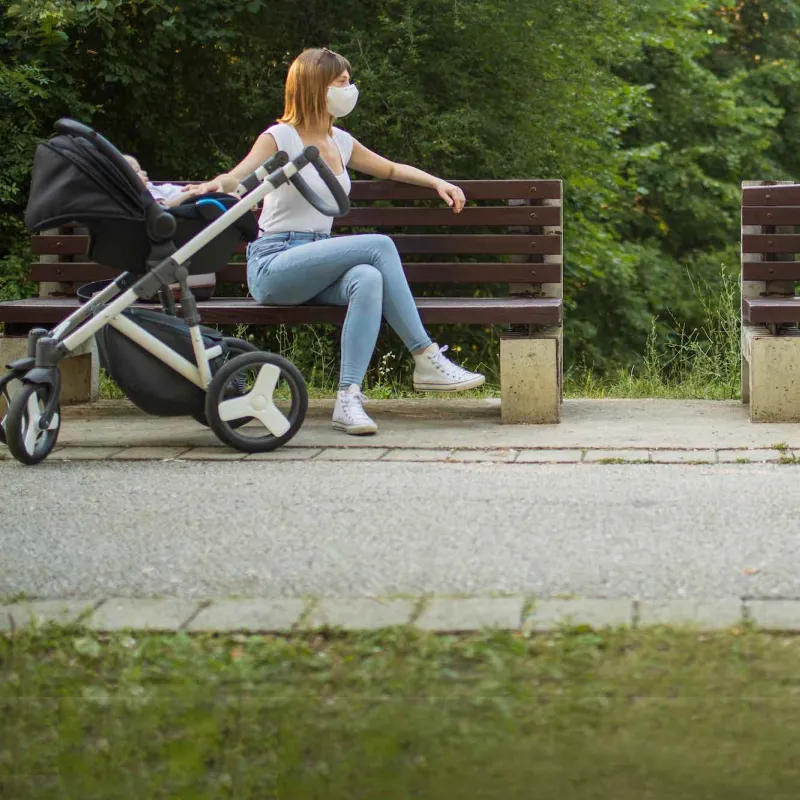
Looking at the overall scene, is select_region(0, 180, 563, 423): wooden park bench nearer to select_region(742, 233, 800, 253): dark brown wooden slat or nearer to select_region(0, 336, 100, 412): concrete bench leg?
select_region(0, 336, 100, 412): concrete bench leg

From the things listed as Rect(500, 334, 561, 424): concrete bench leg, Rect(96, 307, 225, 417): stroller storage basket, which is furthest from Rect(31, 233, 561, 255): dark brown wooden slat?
Rect(96, 307, 225, 417): stroller storage basket

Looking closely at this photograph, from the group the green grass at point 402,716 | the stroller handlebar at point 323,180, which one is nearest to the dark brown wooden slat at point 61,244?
the stroller handlebar at point 323,180

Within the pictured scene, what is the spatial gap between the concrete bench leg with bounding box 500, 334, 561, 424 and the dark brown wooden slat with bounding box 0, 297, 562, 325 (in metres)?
0.10

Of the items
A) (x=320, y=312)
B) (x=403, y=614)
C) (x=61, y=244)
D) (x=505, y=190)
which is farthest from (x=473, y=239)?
(x=403, y=614)

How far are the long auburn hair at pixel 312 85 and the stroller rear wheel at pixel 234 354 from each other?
42.6 inches

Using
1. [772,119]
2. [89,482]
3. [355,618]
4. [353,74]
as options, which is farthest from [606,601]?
[772,119]

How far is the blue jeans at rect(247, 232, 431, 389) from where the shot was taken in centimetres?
632

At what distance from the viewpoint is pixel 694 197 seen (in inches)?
719

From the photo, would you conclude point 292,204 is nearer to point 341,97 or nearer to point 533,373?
point 341,97

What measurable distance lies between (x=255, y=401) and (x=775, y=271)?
2.61m

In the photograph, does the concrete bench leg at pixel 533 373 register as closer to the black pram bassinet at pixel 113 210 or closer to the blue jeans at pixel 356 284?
the blue jeans at pixel 356 284

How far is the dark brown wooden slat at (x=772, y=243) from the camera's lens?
271 inches

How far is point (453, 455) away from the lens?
5867mm

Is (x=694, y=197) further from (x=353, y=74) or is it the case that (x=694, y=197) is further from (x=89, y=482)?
(x=89, y=482)
